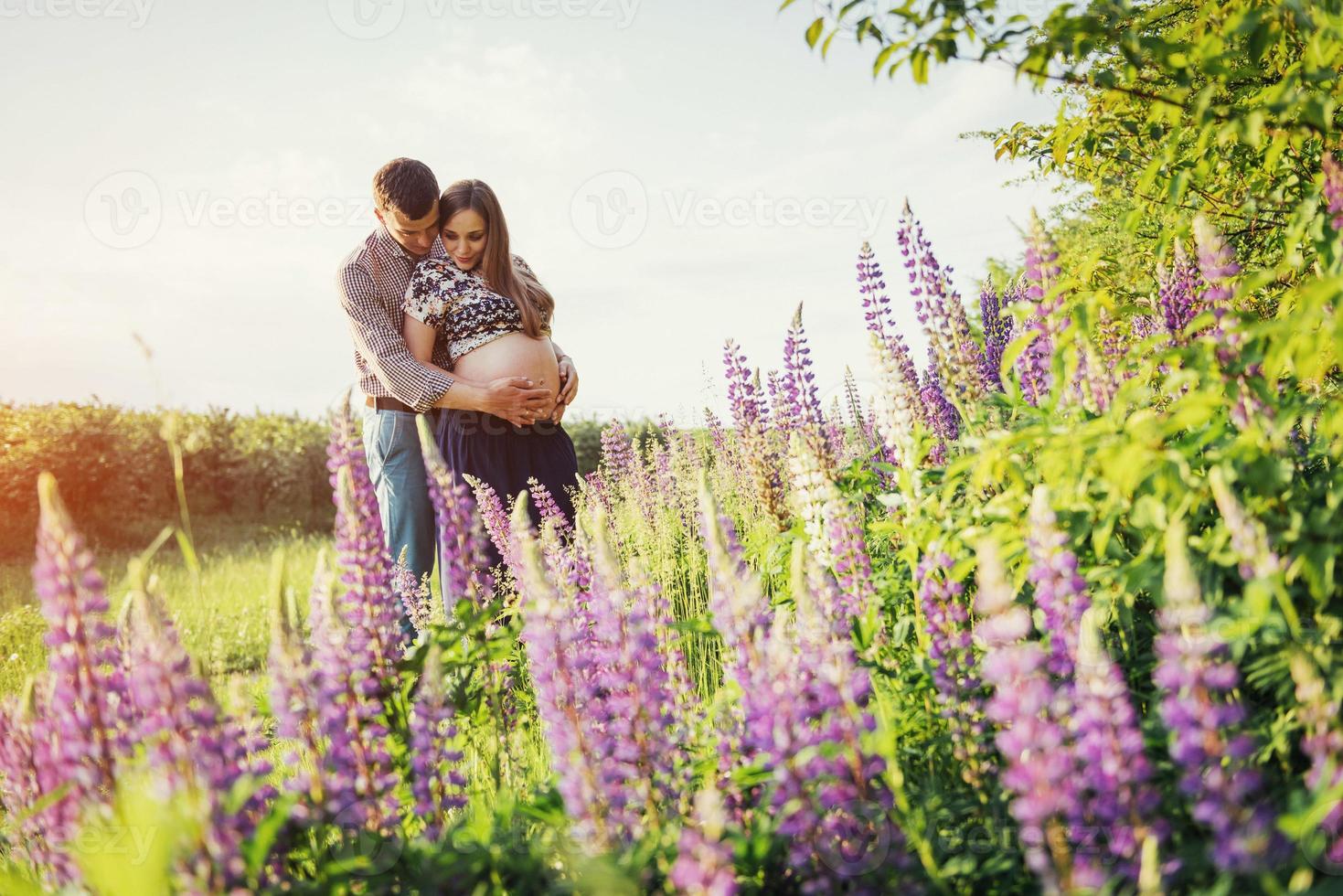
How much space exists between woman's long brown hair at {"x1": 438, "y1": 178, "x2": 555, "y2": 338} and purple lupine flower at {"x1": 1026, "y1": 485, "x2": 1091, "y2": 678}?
421cm

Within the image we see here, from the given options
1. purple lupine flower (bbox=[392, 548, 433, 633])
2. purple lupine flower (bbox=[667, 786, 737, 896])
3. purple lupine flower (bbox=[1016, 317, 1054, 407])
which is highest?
purple lupine flower (bbox=[1016, 317, 1054, 407])

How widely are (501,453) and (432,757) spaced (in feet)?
11.7

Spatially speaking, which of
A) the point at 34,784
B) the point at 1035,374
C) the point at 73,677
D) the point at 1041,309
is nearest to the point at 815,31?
the point at 1041,309

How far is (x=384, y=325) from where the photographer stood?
537 centimetres

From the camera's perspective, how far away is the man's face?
5.53 m

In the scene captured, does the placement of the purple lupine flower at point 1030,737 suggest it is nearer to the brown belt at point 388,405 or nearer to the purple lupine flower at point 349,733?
the purple lupine flower at point 349,733

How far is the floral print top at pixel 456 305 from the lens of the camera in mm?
5504

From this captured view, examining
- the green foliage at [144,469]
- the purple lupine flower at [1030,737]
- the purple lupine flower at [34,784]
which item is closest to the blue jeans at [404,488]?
the purple lupine flower at [34,784]

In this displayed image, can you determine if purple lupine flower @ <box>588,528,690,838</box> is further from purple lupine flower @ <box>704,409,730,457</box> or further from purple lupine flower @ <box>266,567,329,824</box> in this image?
purple lupine flower @ <box>704,409,730,457</box>

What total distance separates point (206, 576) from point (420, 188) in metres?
8.32

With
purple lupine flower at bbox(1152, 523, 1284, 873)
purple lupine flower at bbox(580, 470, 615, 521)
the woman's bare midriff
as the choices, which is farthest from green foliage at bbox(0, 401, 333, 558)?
purple lupine flower at bbox(1152, 523, 1284, 873)

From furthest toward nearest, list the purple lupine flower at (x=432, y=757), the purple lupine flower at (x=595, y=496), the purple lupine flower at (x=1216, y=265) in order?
the purple lupine flower at (x=595, y=496), the purple lupine flower at (x=1216, y=265), the purple lupine flower at (x=432, y=757)

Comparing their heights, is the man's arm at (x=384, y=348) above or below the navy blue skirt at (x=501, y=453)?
above

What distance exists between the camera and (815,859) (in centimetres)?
174
